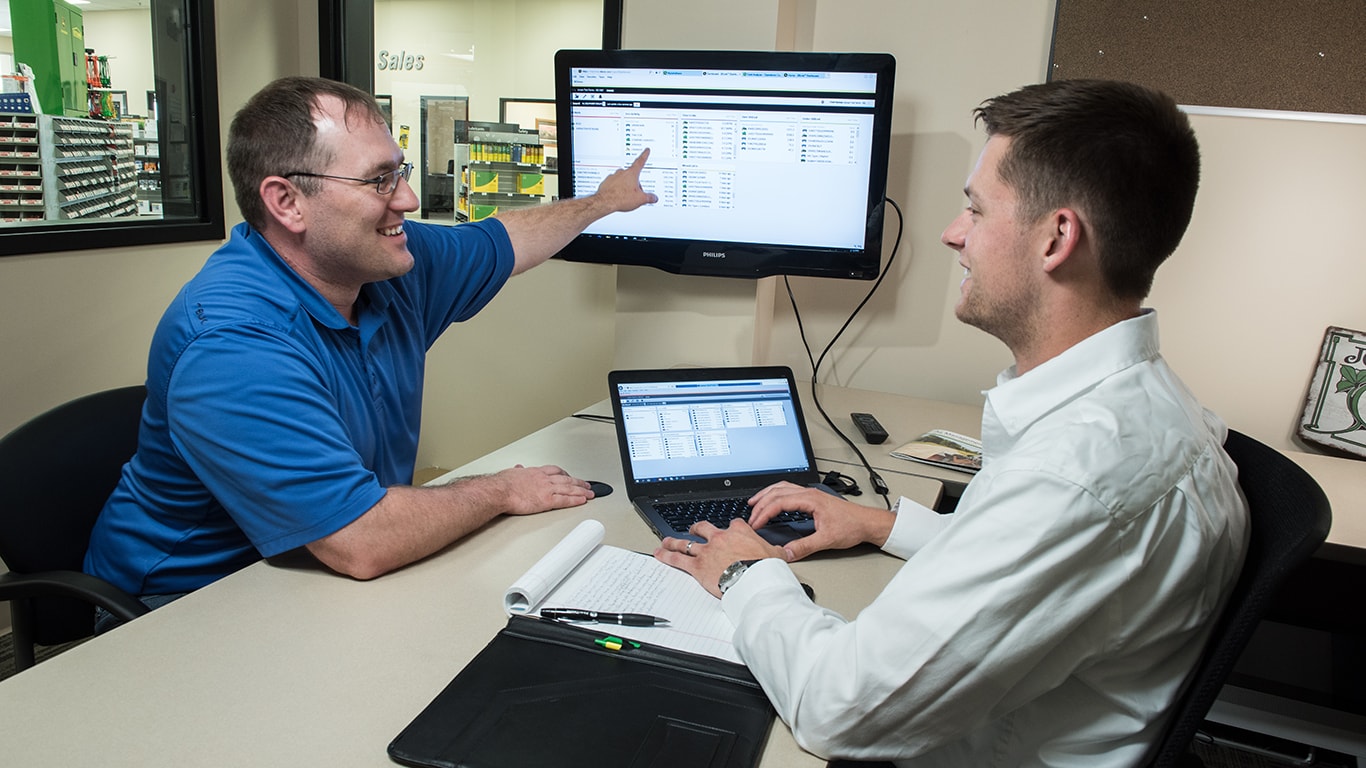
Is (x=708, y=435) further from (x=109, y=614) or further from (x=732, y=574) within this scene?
(x=109, y=614)

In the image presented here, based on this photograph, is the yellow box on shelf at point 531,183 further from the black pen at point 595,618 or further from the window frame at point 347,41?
the black pen at point 595,618

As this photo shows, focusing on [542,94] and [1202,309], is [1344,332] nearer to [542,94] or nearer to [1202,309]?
[1202,309]

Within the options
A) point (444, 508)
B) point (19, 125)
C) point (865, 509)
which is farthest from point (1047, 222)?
point (19, 125)

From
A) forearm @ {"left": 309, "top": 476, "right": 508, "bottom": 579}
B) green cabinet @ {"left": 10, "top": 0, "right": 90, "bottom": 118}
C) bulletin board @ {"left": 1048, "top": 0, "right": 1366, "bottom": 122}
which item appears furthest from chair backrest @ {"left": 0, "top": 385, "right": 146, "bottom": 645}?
bulletin board @ {"left": 1048, "top": 0, "right": 1366, "bottom": 122}

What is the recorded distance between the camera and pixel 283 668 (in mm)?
1003

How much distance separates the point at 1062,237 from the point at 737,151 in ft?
3.70

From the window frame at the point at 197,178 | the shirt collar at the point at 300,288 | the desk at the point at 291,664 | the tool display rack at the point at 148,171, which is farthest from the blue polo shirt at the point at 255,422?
the tool display rack at the point at 148,171

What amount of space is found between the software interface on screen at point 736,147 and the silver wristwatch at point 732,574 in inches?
41.7

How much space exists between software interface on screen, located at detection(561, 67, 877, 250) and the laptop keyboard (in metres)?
0.80

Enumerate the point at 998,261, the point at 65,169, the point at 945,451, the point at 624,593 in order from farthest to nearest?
the point at 65,169 < the point at 945,451 < the point at 624,593 < the point at 998,261

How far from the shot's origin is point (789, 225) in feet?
6.89

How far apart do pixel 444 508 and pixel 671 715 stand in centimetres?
54

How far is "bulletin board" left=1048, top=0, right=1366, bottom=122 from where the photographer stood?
2.01 metres

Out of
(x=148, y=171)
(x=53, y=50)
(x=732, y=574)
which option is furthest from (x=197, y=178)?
(x=732, y=574)
